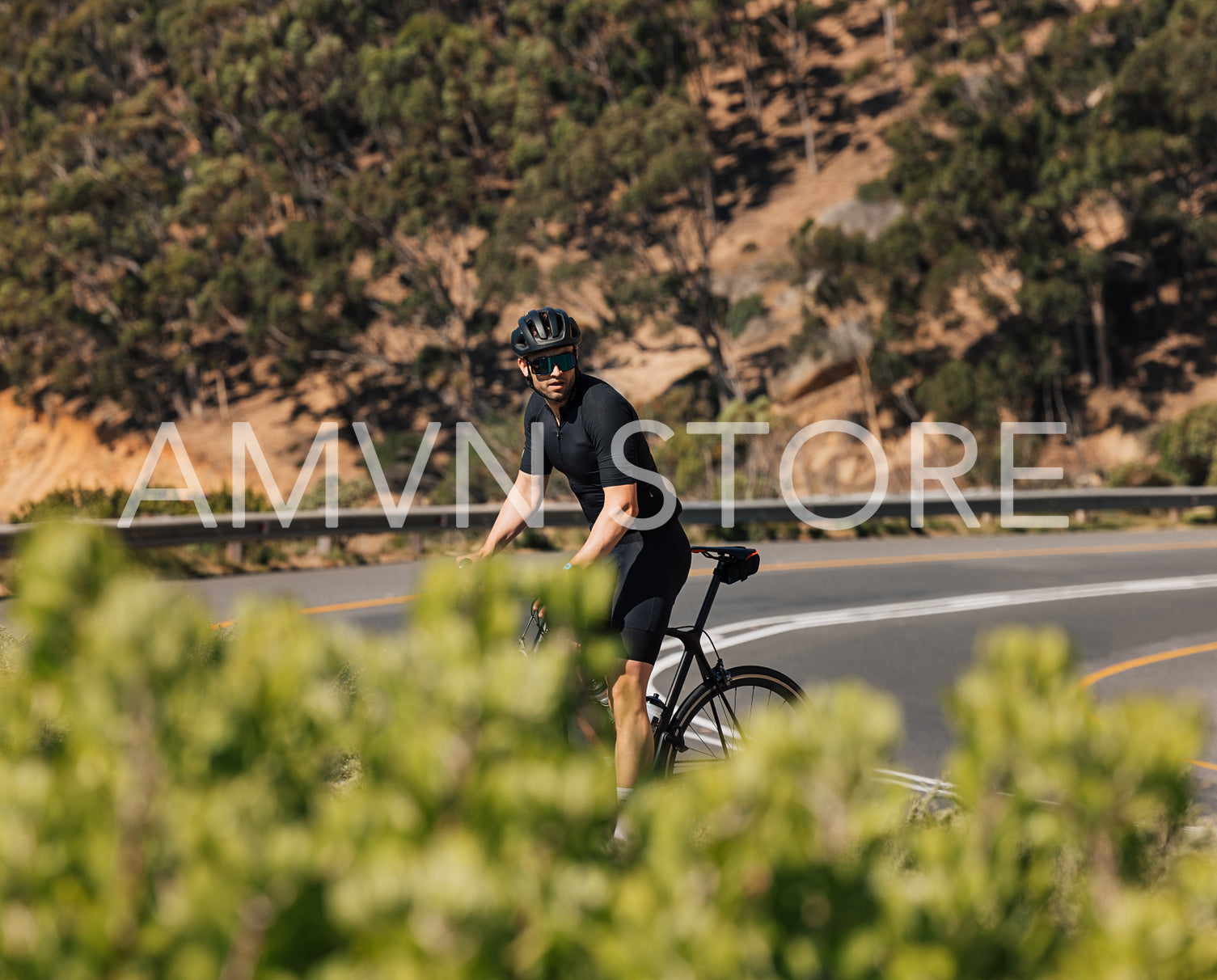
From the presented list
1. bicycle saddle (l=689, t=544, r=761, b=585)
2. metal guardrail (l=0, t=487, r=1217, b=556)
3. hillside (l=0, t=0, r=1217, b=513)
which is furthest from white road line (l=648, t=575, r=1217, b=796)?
hillside (l=0, t=0, r=1217, b=513)

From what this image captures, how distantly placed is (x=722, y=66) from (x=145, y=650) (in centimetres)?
5908

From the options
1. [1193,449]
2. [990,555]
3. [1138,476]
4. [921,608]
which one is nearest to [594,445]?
[921,608]

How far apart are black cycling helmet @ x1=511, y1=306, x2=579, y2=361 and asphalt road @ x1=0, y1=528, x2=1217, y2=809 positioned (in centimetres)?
355

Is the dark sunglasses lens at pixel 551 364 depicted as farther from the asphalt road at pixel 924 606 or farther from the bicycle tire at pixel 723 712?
the asphalt road at pixel 924 606

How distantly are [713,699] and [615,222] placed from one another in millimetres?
34962

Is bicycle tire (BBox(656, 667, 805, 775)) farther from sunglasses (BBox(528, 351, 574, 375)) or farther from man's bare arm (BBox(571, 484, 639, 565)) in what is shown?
sunglasses (BBox(528, 351, 574, 375))

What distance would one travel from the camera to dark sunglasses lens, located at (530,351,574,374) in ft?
13.1

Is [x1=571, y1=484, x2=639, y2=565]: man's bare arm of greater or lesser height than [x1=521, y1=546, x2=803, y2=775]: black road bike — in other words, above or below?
above

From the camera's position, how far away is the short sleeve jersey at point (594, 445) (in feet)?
12.9

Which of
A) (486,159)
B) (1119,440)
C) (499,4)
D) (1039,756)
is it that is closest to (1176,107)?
(1119,440)

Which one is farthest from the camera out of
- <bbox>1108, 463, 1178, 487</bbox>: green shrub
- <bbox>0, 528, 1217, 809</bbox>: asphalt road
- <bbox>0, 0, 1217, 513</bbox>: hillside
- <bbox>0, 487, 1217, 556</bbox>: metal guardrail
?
<bbox>0, 0, 1217, 513</bbox>: hillside

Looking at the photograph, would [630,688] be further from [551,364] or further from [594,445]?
[551,364]

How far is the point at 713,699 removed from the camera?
4.81m

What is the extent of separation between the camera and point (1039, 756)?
146 cm
